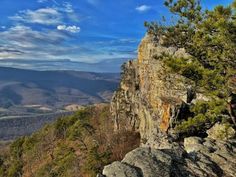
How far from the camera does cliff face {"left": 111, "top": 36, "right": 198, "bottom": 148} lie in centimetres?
4394

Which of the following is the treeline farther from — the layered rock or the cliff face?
the layered rock

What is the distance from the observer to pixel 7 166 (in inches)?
5768

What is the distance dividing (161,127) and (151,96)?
1130cm

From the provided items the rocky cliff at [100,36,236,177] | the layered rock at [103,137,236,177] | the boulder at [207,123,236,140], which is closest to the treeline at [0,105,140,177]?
the rocky cliff at [100,36,236,177]

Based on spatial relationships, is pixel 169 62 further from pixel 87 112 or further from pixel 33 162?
pixel 87 112

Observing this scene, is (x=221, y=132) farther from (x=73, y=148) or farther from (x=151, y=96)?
(x=73, y=148)

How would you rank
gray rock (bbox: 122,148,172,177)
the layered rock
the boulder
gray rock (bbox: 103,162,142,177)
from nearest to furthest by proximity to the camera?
gray rock (bbox: 103,162,142,177) < the layered rock < gray rock (bbox: 122,148,172,177) < the boulder

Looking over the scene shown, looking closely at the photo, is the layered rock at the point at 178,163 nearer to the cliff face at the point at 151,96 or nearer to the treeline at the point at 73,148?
the cliff face at the point at 151,96

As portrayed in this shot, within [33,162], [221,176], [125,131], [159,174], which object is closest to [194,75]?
[221,176]

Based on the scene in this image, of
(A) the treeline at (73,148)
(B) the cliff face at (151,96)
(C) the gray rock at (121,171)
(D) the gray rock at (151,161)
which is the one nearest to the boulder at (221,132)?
(B) the cliff face at (151,96)

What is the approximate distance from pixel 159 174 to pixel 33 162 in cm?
12275

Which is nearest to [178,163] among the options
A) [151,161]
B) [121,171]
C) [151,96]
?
[151,161]

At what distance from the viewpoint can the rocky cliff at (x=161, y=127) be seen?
76.6 ft

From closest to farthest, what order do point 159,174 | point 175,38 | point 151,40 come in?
1. point 159,174
2. point 175,38
3. point 151,40
